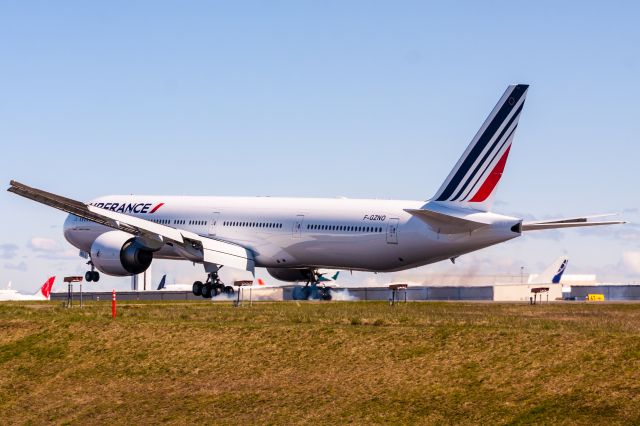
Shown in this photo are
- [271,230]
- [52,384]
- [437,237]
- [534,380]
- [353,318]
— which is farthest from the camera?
[271,230]

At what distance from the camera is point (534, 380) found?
30859 mm

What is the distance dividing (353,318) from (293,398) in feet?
33.6

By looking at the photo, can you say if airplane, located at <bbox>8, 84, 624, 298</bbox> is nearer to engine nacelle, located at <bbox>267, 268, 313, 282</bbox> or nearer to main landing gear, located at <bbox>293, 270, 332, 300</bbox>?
engine nacelle, located at <bbox>267, 268, 313, 282</bbox>

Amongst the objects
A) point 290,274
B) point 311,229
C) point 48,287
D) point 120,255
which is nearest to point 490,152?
point 311,229

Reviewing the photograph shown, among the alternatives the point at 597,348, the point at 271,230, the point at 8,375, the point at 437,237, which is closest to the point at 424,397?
the point at 597,348

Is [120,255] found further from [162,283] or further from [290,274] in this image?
[162,283]

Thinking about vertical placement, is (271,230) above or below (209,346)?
above

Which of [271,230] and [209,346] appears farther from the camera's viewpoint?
[271,230]

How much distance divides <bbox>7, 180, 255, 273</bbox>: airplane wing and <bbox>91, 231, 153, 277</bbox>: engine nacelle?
2.23 ft

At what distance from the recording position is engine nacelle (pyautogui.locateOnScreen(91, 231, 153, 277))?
6200cm

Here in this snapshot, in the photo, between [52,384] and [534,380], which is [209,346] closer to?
[52,384]

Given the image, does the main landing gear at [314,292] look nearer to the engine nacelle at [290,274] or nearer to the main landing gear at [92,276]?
the engine nacelle at [290,274]

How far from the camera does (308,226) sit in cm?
6206

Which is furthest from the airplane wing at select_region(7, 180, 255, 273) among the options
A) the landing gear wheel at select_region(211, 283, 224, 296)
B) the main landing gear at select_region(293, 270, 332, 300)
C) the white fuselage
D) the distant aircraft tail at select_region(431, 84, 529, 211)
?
the distant aircraft tail at select_region(431, 84, 529, 211)
